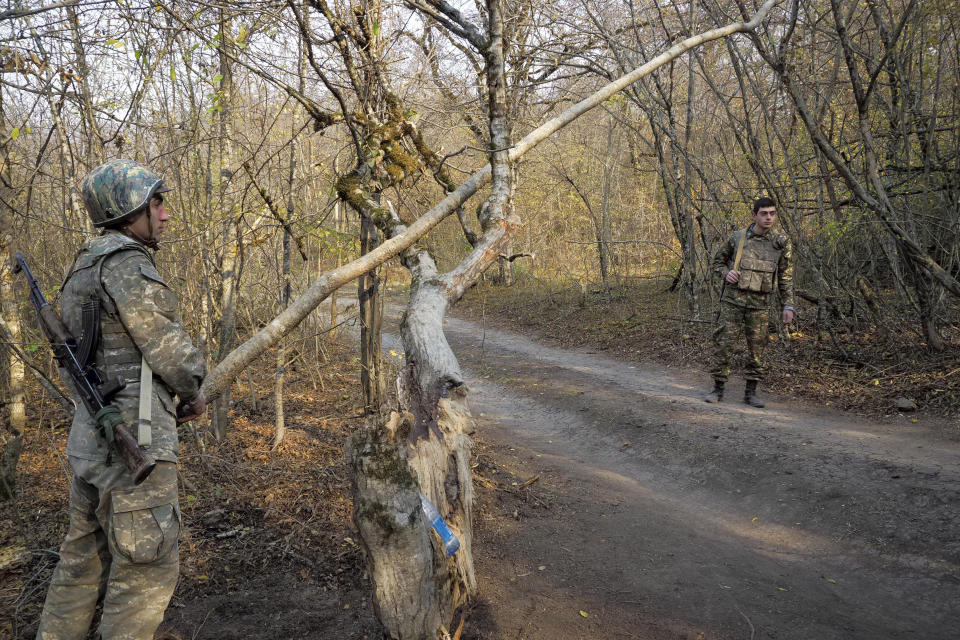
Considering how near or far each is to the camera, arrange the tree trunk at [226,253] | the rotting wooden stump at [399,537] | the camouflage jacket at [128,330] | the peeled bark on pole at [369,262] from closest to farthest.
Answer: the camouflage jacket at [128,330], the rotting wooden stump at [399,537], the peeled bark on pole at [369,262], the tree trunk at [226,253]

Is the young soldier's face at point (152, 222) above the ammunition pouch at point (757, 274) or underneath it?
above

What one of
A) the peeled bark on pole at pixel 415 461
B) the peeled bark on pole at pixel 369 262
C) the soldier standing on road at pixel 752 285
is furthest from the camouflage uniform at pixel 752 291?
the peeled bark on pole at pixel 415 461

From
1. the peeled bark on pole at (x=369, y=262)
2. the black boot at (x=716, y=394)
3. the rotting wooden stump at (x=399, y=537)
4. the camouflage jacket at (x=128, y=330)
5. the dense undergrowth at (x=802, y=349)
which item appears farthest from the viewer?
the black boot at (x=716, y=394)

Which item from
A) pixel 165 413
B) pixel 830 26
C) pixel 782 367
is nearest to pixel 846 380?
pixel 782 367

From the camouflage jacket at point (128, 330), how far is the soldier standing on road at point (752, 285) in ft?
20.2

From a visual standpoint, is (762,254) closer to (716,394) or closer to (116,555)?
(716,394)

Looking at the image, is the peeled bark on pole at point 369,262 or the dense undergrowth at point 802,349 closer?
the peeled bark on pole at point 369,262

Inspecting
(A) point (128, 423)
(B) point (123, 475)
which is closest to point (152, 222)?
(A) point (128, 423)

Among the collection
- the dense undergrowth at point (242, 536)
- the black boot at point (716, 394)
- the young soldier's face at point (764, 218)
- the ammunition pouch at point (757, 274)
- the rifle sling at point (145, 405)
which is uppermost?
Result: the young soldier's face at point (764, 218)

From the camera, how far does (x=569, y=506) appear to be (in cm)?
502

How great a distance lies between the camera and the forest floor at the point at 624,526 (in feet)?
11.0

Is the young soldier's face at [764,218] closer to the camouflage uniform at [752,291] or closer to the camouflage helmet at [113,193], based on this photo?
the camouflage uniform at [752,291]

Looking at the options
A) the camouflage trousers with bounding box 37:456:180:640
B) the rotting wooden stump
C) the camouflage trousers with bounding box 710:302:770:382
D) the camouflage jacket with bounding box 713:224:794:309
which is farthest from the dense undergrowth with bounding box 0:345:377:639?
the camouflage jacket with bounding box 713:224:794:309

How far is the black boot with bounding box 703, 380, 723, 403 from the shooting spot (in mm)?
7141
